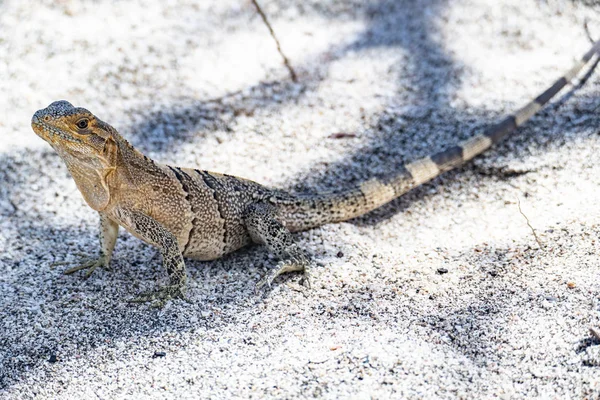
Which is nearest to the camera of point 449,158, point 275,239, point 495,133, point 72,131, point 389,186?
point 72,131

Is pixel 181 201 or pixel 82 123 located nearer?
pixel 82 123

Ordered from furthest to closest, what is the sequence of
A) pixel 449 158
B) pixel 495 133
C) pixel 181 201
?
pixel 495 133, pixel 449 158, pixel 181 201

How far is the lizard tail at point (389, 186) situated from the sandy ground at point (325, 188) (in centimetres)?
13

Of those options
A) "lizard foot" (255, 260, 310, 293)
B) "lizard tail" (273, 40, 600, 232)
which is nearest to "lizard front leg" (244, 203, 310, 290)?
"lizard foot" (255, 260, 310, 293)

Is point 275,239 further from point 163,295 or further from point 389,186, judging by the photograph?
point 389,186

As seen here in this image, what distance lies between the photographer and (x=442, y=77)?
21.1ft

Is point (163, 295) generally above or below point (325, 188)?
above

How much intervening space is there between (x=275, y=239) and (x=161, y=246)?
768 millimetres

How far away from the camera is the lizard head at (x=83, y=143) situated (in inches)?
147

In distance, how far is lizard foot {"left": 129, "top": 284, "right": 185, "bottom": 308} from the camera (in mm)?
4070

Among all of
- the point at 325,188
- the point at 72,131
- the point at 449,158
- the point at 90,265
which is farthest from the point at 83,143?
the point at 449,158

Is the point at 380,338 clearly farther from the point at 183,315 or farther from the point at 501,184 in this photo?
the point at 501,184

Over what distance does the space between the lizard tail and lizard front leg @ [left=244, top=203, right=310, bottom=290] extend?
0.60ft

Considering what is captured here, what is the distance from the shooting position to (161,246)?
162 inches
